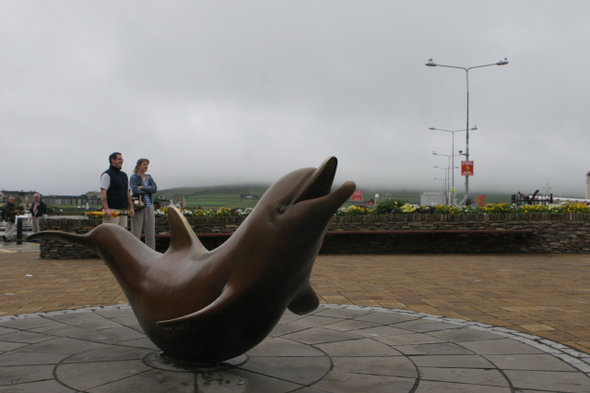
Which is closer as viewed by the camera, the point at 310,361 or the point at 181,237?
the point at 310,361

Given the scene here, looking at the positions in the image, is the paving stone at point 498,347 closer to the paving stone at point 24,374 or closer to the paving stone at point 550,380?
the paving stone at point 550,380

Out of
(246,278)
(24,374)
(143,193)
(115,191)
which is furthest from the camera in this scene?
(143,193)

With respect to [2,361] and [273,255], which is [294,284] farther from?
[2,361]

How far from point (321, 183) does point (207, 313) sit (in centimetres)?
111

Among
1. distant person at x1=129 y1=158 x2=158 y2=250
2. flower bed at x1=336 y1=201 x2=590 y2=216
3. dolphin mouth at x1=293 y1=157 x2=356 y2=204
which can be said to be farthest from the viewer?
flower bed at x1=336 y1=201 x2=590 y2=216

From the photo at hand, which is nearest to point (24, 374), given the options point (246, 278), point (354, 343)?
point (246, 278)

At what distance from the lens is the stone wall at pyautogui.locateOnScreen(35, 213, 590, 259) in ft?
48.2

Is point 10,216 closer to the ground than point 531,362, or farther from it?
farther from it

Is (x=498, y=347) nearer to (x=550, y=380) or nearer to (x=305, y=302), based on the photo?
(x=550, y=380)

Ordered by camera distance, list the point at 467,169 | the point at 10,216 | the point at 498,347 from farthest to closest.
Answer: the point at 467,169
the point at 10,216
the point at 498,347

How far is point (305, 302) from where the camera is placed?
151 inches

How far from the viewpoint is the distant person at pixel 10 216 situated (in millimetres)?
19297

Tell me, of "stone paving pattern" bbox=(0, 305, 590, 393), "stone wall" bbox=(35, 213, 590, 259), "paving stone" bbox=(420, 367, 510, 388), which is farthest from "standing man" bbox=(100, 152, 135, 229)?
"paving stone" bbox=(420, 367, 510, 388)

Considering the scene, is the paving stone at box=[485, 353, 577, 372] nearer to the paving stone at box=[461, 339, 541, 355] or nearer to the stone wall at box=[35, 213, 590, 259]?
the paving stone at box=[461, 339, 541, 355]
